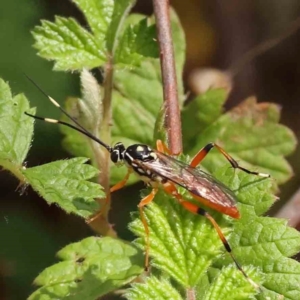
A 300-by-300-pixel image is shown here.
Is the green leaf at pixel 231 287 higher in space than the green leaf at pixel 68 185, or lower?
lower

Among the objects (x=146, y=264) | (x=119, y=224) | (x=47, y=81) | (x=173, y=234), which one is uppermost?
(x=47, y=81)

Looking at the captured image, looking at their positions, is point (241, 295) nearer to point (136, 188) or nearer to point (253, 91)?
point (136, 188)

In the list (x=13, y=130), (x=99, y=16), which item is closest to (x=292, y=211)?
(x=99, y=16)

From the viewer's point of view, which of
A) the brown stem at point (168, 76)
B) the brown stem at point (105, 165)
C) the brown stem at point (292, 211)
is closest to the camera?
the brown stem at point (168, 76)

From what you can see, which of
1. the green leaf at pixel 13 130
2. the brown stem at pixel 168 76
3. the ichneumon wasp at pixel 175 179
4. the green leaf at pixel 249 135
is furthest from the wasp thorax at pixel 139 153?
the green leaf at pixel 249 135

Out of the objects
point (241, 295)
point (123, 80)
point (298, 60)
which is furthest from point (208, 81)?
point (241, 295)

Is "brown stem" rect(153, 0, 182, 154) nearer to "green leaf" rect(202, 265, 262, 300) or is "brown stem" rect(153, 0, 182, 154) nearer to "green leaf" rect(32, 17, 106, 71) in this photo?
"green leaf" rect(32, 17, 106, 71)

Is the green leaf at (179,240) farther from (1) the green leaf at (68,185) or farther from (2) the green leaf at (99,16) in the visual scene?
(2) the green leaf at (99,16)
